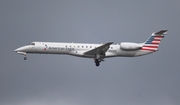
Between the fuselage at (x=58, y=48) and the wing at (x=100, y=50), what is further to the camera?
the fuselage at (x=58, y=48)

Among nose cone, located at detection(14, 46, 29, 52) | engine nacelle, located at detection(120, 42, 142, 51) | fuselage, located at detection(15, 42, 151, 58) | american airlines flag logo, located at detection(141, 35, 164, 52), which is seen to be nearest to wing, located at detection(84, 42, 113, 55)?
fuselage, located at detection(15, 42, 151, 58)

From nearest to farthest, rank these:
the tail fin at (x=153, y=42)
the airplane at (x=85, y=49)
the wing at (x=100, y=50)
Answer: the wing at (x=100, y=50) → the airplane at (x=85, y=49) → the tail fin at (x=153, y=42)

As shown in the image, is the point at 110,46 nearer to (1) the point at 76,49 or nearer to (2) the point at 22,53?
(1) the point at 76,49

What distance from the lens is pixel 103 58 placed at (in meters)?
49.2

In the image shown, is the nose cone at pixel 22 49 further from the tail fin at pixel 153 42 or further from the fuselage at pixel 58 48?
the tail fin at pixel 153 42

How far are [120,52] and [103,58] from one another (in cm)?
231

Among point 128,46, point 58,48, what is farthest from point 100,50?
point 58,48

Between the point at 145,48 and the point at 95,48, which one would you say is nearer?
the point at 95,48

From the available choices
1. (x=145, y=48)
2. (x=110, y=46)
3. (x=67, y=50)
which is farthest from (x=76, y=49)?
(x=145, y=48)

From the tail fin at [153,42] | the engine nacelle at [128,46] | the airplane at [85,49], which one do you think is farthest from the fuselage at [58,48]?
the tail fin at [153,42]

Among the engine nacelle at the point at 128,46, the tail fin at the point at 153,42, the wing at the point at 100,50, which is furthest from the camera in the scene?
the tail fin at the point at 153,42

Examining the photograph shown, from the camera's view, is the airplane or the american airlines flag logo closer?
the airplane

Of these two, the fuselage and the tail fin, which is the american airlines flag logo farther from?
the fuselage

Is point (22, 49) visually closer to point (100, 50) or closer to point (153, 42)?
point (100, 50)
